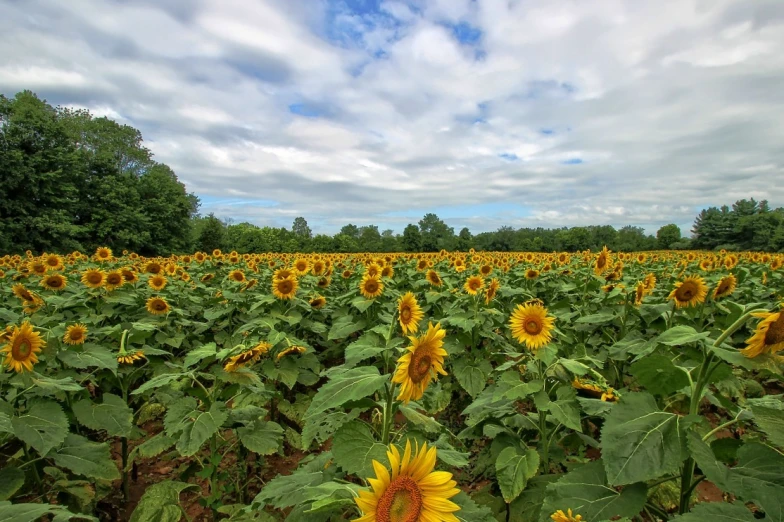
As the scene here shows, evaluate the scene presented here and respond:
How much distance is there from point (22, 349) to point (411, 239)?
35834mm

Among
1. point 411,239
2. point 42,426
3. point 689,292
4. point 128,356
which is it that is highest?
point 411,239

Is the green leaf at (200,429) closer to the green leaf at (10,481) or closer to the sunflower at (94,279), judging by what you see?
the green leaf at (10,481)

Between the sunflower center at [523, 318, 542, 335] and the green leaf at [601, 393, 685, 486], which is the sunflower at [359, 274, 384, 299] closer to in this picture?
the sunflower center at [523, 318, 542, 335]

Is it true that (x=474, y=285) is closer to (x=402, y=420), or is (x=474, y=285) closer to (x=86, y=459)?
(x=402, y=420)

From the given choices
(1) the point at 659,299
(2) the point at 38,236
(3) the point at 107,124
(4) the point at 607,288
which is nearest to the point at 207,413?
(4) the point at 607,288

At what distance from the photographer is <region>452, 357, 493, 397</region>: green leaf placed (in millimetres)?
3638

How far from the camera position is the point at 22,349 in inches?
95.0

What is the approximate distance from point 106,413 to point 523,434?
104 inches

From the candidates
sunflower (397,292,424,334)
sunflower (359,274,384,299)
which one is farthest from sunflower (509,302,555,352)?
sunflower (359,274,384,299)

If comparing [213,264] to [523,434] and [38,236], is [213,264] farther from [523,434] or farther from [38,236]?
[38,236]

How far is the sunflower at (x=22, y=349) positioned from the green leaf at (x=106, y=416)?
38cm

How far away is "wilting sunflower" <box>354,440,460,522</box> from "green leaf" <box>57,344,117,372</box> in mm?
2220

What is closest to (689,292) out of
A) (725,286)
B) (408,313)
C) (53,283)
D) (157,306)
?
(725,286)

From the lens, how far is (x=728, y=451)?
1.65 metres
